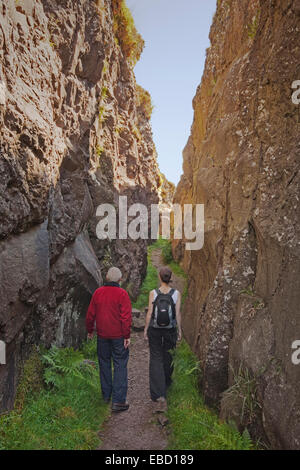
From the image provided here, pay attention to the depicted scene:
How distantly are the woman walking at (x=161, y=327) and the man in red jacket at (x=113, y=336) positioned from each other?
0.45m

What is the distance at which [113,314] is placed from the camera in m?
5.87

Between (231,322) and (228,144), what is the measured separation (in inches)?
160

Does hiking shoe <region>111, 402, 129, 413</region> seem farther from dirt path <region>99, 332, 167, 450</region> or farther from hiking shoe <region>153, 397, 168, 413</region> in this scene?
hiking shoe <region>153, 397, 168, 413</region>

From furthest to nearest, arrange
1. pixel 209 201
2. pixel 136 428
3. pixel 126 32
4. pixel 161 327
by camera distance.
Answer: pixel 126 32 < pixel 209 201 < pixel 161 327 < pixel 136 428

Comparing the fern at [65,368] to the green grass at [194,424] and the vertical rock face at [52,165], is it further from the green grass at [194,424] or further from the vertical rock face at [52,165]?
the green grass at [194,424]

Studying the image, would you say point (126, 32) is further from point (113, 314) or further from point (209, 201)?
point (113, 314)

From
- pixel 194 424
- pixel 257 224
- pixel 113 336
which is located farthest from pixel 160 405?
pixel 257 224

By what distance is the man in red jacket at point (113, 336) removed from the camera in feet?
19.0

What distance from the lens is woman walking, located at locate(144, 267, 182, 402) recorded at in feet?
19.0

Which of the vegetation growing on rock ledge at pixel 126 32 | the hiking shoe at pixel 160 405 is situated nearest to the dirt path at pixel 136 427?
the hiking shoe at pixel 160 405

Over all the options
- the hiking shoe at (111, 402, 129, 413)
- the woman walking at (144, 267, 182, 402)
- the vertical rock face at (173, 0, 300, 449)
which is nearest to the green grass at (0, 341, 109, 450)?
the hiking shoe at (111, 402, 129, 413)

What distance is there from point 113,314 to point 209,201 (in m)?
4.15
